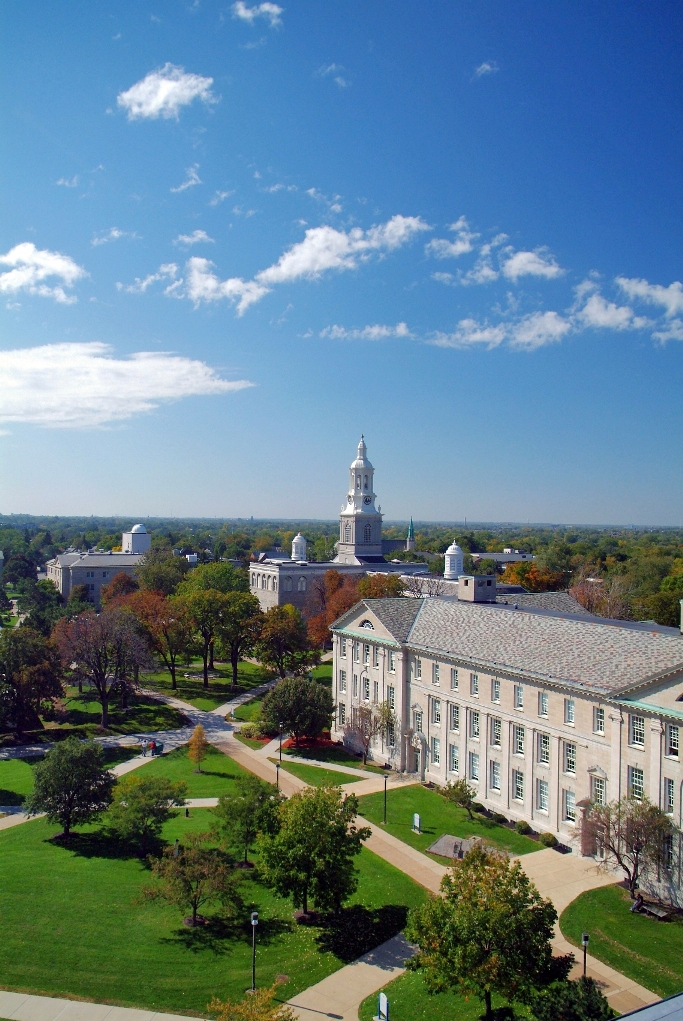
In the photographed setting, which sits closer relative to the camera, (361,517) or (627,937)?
(627,937)

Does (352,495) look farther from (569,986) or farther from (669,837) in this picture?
(569,986)

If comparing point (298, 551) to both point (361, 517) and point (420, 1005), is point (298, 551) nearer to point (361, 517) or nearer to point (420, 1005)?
point (361, 517)

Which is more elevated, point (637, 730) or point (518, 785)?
point (637, 730)

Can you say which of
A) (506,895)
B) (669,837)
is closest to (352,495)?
(669,837)

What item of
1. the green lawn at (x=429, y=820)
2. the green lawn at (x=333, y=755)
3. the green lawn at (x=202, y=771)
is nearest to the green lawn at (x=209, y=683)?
the green lawn at (x=202, y=771)

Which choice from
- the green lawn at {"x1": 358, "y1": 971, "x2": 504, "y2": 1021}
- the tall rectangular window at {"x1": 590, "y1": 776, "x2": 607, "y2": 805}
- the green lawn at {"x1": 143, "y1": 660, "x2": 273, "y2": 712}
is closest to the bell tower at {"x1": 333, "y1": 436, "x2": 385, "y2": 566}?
the green lawn at {"x1": 143, "y1": 660, "x2": 273, "y2": 712}

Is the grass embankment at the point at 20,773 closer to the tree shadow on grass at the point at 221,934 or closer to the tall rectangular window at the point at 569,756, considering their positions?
the tree shadow on grass at the point at 221,934

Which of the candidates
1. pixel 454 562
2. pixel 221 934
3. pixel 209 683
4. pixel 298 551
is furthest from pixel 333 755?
pixel 298 551
